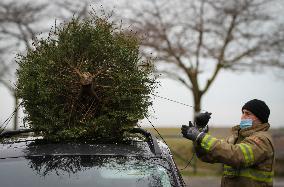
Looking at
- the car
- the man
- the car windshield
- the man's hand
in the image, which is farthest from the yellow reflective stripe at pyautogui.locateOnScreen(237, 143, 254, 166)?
the car windshield

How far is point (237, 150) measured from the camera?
187 inches

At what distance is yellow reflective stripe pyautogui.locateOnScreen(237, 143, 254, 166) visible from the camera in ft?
15.8

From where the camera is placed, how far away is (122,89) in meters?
5.25

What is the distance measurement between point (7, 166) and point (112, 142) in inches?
37.2

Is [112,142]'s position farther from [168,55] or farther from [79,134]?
[168,55]

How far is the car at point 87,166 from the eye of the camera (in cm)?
433

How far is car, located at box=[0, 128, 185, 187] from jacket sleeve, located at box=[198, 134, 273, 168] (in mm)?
347

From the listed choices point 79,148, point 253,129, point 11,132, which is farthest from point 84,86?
point 253,129

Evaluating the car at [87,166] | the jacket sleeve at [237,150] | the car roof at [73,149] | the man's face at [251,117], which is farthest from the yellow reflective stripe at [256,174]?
the car roof at [73,149]

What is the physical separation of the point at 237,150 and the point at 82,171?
1269 millimetres

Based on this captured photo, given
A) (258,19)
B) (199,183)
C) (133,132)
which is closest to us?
(133,132)

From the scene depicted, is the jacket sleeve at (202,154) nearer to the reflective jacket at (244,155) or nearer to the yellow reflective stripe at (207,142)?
the reflective jacket at (244,155)

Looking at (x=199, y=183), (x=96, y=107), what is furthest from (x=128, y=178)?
(x=199, y=183)

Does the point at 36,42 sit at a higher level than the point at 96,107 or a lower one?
higher
